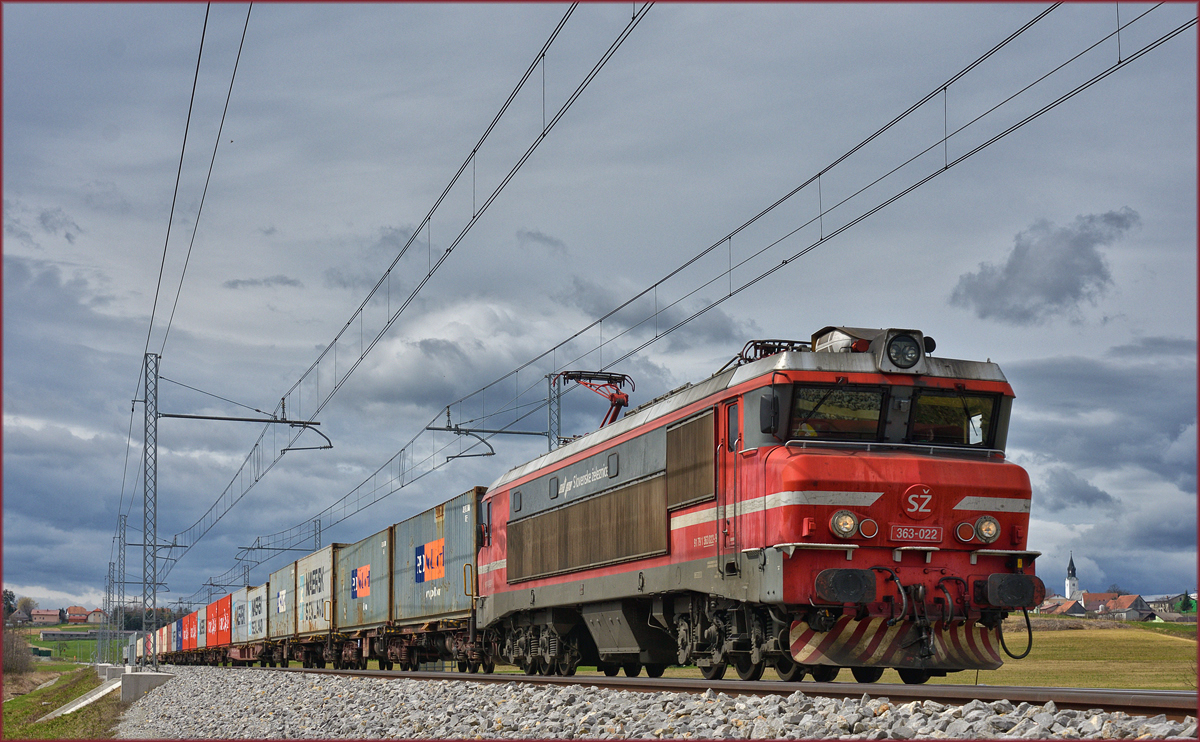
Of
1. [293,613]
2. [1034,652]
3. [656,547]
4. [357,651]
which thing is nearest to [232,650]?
[293,613]

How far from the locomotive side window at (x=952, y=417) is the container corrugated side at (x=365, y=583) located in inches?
865

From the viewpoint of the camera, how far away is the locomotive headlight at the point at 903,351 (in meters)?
14.4

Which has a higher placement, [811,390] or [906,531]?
[811,390]

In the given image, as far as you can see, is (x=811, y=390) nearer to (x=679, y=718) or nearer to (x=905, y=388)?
(x=905, y=388)

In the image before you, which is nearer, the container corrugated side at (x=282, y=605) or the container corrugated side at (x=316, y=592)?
the container corrugated side at (x=316, y=592)

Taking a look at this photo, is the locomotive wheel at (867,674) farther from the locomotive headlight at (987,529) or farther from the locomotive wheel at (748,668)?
the locomotive headlight at (987,529)

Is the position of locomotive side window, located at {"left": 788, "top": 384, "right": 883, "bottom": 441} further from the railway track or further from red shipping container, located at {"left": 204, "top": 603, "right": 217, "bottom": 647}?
red shipping container, located at {"left": 204, "top": 603, "right": 217, "bottom": 647}

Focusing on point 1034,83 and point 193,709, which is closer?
point 1034,83

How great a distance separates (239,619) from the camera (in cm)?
5784

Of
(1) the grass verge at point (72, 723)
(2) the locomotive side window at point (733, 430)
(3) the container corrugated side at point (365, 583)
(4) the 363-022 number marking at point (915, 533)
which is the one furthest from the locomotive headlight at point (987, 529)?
(3) the container corrugated side at point (365, 583)

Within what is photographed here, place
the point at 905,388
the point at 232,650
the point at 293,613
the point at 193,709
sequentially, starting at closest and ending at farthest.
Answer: the point at 905,388, the point at 193,709, the point at 293,613, the point at 232,650

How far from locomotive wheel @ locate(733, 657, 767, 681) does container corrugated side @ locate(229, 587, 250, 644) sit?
1742 inches

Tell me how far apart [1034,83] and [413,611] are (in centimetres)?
2196

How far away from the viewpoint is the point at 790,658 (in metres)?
13.5
